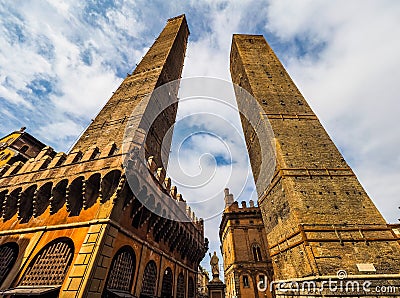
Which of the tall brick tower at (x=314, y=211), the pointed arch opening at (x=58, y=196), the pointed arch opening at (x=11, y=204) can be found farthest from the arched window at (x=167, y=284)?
the pointed arch opening at (x=11, y=204)

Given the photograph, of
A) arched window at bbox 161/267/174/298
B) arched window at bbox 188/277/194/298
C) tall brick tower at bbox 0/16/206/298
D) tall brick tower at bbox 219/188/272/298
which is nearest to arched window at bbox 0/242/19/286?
tall brick tower at bbox 0/16/206/298

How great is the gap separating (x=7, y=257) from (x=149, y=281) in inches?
212

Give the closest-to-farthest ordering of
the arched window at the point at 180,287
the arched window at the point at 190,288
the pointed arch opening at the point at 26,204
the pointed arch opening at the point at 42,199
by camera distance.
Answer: the pointed arch opening at the point at 42,199, the pointed arch opening at the point at 26,204, the arched window at the point at 180,287, the arched window at the point at 190,288

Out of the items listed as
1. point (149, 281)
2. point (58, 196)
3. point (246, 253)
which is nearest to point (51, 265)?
point (58, 196)

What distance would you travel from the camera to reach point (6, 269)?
22.6 ft

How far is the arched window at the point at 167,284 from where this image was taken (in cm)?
1023

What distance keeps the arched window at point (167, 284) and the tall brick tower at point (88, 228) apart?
4 centimetres

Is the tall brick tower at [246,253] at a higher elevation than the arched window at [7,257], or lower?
higher

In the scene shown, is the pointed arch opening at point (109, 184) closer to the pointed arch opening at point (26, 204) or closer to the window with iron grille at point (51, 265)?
the window with iron grille at point (51, 265)

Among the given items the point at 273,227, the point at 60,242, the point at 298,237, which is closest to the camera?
the point at 60,242

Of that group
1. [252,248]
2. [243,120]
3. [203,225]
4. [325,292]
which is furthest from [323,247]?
[243,120]

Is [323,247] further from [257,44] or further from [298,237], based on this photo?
[257,44]


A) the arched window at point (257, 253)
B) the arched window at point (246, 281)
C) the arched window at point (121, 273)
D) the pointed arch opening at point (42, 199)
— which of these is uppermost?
the arched window at point (257, 253)

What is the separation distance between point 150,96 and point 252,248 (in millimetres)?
20174
